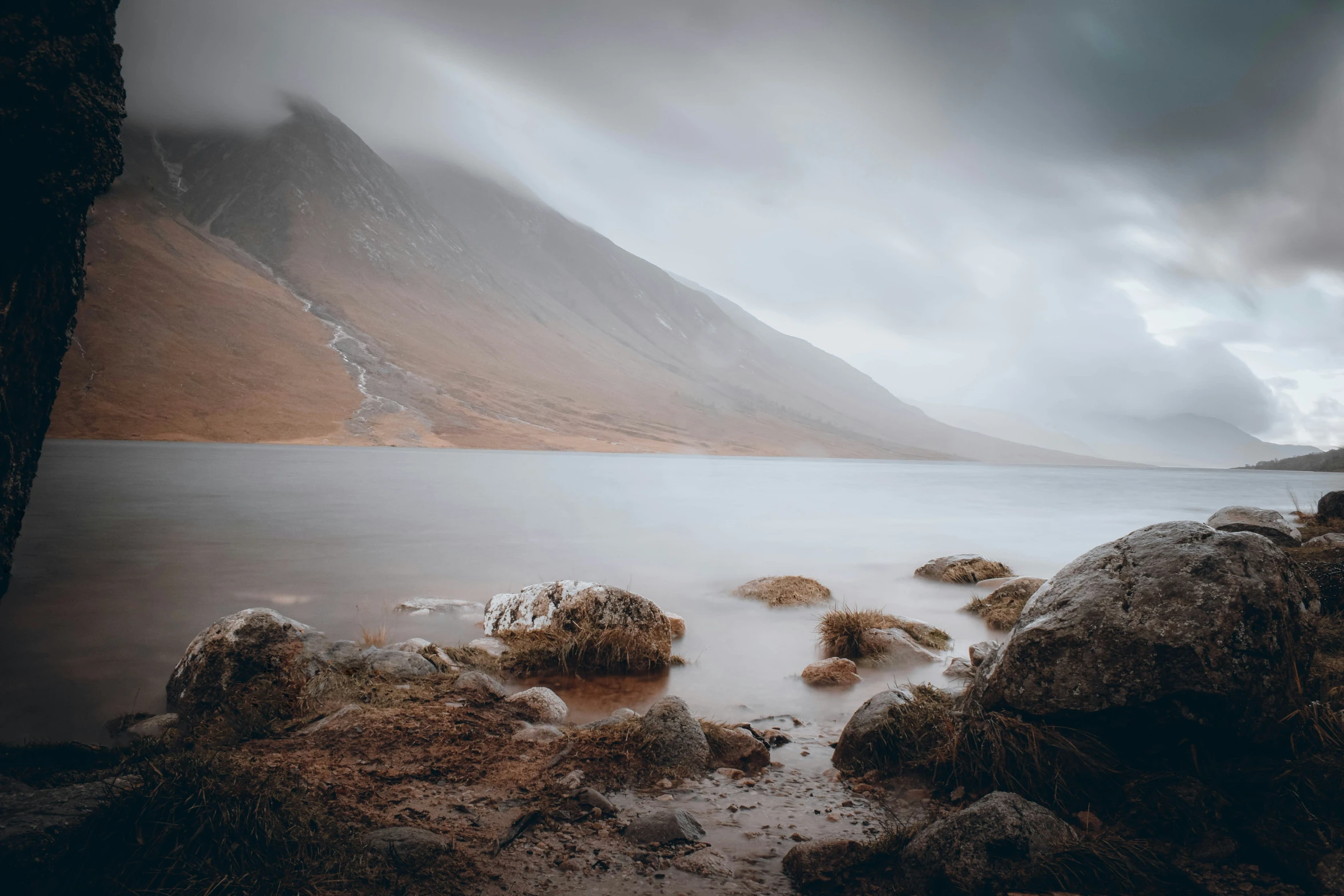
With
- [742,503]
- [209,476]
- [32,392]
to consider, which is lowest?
[209,476]

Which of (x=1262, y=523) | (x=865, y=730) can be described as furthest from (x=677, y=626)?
(x=1262, y=523)

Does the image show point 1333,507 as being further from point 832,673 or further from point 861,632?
point 832,673

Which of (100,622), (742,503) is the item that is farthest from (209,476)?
(100,622)

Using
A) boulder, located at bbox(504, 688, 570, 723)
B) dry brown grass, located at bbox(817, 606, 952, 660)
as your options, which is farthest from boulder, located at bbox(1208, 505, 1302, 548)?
boulder, located at bbox(504, 688, 570, 723)

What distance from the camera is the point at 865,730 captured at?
19.0 feet

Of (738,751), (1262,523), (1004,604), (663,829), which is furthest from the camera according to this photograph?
(1262,523)

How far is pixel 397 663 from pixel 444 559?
38.5 feet

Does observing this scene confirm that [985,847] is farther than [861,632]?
No

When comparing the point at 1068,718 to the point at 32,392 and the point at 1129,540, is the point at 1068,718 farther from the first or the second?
the point at 32,392

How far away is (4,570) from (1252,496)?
90588 mm

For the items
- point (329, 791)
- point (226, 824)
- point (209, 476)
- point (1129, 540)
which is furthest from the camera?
point (209, 476)

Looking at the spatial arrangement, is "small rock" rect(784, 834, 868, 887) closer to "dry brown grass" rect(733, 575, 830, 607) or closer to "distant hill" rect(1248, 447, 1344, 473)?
"dry brown grass" rect(733, 575, 830, 607)

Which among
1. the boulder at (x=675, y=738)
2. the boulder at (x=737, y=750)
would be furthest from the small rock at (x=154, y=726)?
the boulder at (x=737, y=750)

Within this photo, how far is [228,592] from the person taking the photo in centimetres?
1341
